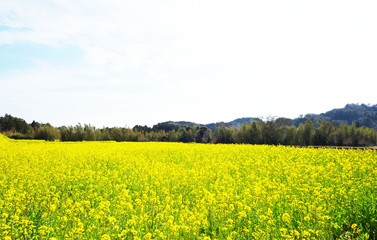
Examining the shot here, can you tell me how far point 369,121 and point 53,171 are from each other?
135857mm

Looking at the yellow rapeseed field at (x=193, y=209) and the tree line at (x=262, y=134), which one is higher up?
the tree line at (x=262, y=134)

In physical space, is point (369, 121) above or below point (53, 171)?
above

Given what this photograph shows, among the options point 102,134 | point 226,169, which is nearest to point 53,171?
point 226,169

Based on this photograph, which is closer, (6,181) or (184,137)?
(6,181)

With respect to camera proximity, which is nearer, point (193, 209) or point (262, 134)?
point (193, 209)

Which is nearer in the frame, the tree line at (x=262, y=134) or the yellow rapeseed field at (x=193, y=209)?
the yellow rapeseed field at (x=193, y=209)

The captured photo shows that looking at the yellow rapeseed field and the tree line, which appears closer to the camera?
the yellow rapeseed field

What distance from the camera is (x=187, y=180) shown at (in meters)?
8.41

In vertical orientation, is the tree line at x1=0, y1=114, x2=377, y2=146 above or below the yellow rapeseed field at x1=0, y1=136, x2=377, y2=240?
above

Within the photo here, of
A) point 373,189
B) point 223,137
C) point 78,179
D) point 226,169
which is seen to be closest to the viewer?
point 373,189

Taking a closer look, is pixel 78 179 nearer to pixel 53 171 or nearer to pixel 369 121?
pixel 53 171

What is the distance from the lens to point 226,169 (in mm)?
10711

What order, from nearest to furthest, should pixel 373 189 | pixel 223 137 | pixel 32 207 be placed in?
pixel 32 207 → pixel 373 189 → pixel 223 137

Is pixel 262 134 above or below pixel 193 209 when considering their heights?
above
